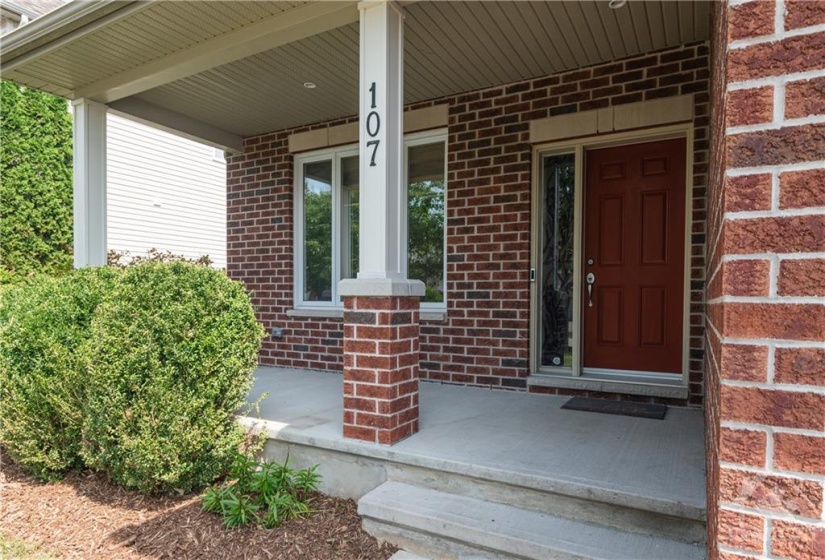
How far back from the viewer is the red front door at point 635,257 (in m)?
3.74

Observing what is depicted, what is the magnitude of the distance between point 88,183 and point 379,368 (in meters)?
3.35

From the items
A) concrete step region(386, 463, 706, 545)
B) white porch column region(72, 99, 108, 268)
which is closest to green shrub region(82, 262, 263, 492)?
concrete step region(386, 463, 706, 545)

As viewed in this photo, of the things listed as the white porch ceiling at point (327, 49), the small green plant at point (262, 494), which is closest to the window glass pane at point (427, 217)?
the white porch ceiling at point (327, 49)

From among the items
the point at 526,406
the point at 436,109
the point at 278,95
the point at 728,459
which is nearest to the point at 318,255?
the point at 278,95

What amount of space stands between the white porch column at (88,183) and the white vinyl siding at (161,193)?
4.30 meters

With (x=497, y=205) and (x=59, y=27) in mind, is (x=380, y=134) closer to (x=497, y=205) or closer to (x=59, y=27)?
(x=497, y=205)

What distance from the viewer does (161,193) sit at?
9.37 meters

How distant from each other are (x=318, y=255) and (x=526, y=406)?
116 inches

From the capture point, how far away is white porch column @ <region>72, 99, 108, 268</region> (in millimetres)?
4219

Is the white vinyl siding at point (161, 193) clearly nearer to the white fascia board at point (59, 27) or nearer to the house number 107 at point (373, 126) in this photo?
the white fascia board at point (59, 27)

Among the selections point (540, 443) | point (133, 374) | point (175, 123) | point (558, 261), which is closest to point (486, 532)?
point (540, 443)

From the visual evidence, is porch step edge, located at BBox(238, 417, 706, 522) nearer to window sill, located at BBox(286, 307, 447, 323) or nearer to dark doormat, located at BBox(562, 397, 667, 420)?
dark doormat, located at BBox(562, 397, 667, 420)

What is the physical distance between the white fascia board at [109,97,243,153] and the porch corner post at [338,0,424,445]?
2.98m

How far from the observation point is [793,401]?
3.25 ft
